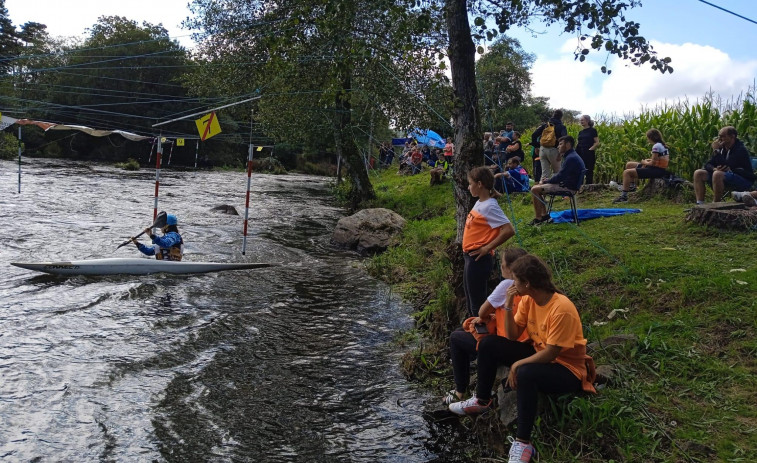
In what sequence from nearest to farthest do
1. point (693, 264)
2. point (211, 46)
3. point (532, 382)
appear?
1. point (532, 382)
2. point (693, 264)
3. point (211, 46)

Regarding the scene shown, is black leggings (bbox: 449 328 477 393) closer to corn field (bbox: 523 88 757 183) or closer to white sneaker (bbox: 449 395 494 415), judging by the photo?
white sneaker (bbox: 449 395 494 415)

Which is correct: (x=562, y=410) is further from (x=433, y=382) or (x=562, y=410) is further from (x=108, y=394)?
(x=108, y=394)

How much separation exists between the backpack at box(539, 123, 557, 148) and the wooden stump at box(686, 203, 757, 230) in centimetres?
453

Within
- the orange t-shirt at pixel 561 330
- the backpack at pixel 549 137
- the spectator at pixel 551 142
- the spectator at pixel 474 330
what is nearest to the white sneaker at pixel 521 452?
the orange t-shirt at pixel 561 330

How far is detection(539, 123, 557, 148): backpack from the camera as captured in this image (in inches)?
502

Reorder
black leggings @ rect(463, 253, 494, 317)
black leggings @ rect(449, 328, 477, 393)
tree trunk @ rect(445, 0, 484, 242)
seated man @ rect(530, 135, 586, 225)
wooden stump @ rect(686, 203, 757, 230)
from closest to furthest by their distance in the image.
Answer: black leggings @ rect(449, 328, 477, 393)
black leggings @ rect(463, 253, 494, 317)
tree trunk @ rect(445, 0, 484, 242)
wooden stump @ rect(686, 203, 757, 230)
seated man @ rect(530, 135, 586, 225)

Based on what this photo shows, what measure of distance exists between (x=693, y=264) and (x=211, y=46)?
20.5m

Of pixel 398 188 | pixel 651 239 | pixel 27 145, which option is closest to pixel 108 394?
pixel 651 239

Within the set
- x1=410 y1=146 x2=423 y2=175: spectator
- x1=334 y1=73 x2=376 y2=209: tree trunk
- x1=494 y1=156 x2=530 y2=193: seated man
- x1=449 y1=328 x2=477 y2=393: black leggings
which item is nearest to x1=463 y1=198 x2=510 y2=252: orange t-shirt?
x1=449 y1=328 x2=477 y2=393: black leggings

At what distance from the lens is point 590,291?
695 cm

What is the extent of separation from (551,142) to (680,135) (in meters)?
2.67

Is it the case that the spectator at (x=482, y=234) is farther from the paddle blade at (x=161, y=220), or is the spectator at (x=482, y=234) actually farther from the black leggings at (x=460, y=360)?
the paddle blade at (x=161, y=220)

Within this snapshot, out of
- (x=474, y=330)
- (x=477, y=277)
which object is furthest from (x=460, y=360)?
(x=477, y=277)

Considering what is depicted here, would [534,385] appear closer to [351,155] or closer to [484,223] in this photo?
[484,223]
